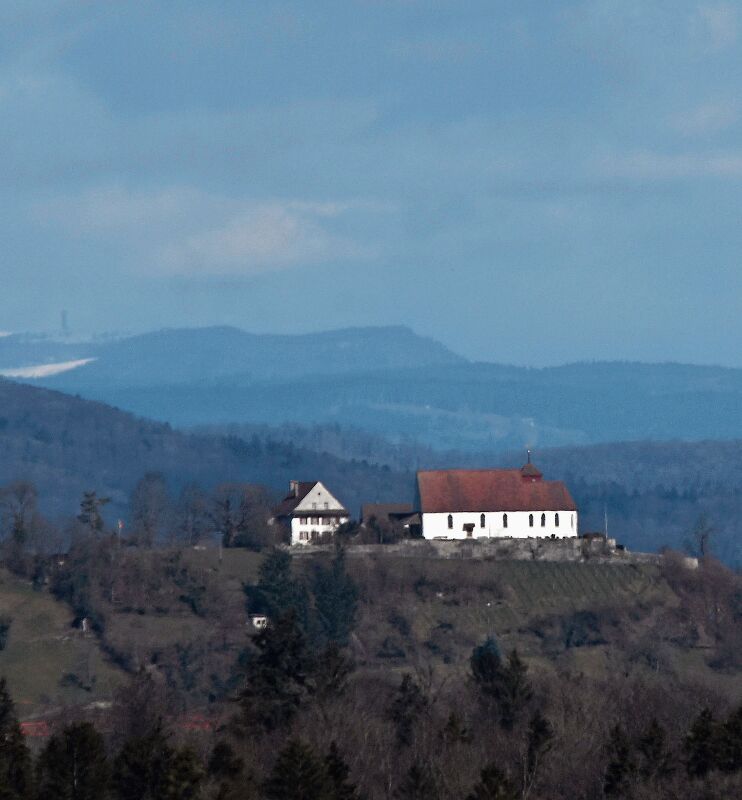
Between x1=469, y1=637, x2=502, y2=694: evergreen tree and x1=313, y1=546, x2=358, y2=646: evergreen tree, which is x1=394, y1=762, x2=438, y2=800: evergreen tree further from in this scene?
x1=313, y1=546, x2=358, y2=646: evergreen tree

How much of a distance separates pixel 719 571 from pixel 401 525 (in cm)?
1383

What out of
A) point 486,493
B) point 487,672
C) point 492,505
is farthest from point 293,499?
point 487,672

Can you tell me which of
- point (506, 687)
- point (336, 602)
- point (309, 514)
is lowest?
point (506, 687)

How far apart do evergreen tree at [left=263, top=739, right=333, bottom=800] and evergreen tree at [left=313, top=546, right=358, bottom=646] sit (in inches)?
1806

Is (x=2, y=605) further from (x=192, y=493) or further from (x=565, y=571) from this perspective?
(x=192, y=493)

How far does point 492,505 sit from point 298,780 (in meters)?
61.3

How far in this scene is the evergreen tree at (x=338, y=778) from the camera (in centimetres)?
5127

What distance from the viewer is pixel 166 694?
76.8 meters

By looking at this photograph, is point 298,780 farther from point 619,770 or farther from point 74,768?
point 619,770

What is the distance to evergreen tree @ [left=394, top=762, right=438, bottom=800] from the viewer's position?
5231cm

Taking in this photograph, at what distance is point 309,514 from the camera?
11388 centimetres

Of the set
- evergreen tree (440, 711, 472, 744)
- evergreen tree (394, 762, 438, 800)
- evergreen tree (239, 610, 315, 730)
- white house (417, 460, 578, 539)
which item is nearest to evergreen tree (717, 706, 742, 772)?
evergreen tree (440, 711, 472, 744)

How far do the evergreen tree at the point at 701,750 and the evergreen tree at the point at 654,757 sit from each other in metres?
0.46

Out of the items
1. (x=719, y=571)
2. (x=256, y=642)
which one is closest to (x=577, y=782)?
(x=256, y=642)
